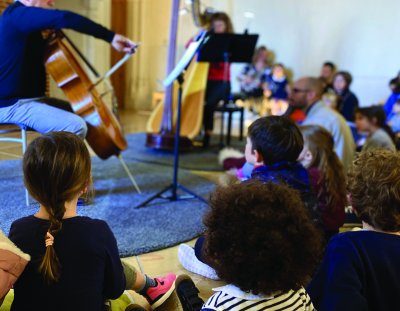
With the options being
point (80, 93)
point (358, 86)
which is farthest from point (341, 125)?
point (358, 86)

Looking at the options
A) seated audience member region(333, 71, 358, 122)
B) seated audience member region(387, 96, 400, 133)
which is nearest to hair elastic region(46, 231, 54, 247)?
seated audience member region(387, 96, 400, 133)

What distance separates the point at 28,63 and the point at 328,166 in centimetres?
160

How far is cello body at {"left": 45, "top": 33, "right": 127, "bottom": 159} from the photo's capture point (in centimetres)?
237

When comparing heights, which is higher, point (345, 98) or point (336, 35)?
point (336, 35)

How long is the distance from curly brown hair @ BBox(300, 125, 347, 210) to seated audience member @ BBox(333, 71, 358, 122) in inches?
118

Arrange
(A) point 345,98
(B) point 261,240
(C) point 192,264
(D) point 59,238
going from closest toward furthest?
(B) point 261,240
(D) point 59,238
(C) point 192,264
(A) point 345,98

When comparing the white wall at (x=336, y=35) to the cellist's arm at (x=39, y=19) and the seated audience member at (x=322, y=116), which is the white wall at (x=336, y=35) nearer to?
the seated audience member at (x=322, y=116)

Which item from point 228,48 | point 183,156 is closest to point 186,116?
point 183,156

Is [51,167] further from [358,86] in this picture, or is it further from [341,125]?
[358,86]

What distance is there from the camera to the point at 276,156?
1.92m

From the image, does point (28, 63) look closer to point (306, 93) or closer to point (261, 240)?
point (261, 240)

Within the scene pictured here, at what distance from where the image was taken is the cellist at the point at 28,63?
219cm

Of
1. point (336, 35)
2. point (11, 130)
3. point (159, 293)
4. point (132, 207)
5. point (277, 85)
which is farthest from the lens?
point (277, 85)

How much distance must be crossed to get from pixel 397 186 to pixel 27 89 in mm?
1839
